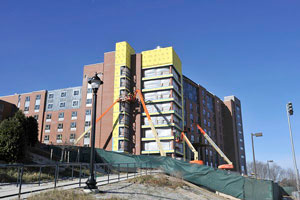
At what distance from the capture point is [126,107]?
62031 mm

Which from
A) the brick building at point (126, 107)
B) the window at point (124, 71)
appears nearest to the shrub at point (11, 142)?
the brick building at point (126, 107)

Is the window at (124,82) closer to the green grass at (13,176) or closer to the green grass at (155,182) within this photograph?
the green grass at (13,176)

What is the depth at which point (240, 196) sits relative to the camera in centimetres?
2262

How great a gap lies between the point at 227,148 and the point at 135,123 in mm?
52484

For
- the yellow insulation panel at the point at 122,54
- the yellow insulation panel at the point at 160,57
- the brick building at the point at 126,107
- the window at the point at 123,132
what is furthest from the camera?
the yellow insulation panel at the point at 122,54

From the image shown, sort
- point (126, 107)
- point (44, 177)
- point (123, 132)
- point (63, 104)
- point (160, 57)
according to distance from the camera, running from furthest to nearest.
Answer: point (63, 104) → point (160, 57) → point (126, 107) → point (123, 132) → point (44, 177)

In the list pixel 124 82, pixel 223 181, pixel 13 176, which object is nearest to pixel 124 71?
pixel 124 82

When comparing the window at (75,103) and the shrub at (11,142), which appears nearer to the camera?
the shrub at (11,142)

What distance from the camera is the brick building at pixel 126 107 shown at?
59.8 m

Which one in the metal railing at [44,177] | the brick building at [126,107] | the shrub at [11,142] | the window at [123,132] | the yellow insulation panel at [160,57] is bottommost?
the metal railing at [44,177]

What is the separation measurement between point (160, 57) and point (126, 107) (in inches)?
534

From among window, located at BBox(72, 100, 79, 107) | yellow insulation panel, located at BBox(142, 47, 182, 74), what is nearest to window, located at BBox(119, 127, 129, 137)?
yellow insulation panel, located at BBox(142, 47, 182, 74)

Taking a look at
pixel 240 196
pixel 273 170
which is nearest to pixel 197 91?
pixel 240 196

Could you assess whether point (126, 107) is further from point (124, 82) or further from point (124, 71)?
point (124, 71)
